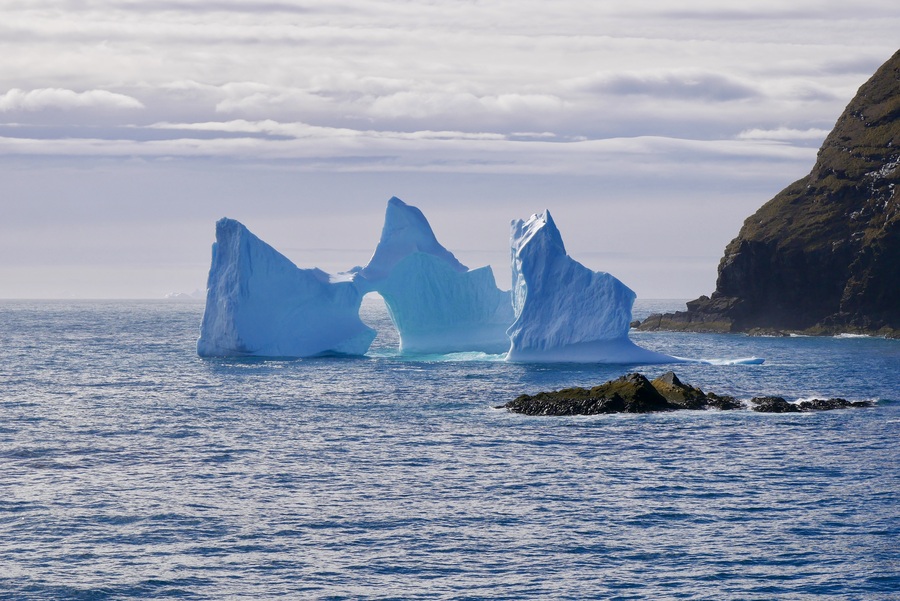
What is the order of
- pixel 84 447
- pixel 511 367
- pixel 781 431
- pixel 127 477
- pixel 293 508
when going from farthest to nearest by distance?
pixel 511 367, pixel 781 431, pixel 84 447, pixel 127 477, pixel 293 508

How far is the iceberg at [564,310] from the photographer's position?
213ft

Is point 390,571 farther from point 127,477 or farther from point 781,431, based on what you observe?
point 781,431

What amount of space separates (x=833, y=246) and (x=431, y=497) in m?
77.9

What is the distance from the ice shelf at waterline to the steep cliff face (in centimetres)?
3674

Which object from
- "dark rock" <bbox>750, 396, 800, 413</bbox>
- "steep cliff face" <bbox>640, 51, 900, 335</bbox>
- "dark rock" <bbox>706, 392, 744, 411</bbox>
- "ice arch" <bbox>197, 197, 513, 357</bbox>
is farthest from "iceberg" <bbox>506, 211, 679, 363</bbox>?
"steep cliff face" <bbox>640, 51, 900, 335</bbox>

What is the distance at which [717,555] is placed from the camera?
82.5ft

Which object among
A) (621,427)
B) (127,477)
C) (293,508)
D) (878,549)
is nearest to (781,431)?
(621,427)

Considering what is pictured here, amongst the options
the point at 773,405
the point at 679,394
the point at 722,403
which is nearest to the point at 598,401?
the point at 679,394

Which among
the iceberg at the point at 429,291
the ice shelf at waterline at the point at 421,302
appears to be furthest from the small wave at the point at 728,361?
the iceberg at the point at 429,291

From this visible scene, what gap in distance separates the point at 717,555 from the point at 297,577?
938 centimetres

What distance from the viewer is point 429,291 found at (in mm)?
74625

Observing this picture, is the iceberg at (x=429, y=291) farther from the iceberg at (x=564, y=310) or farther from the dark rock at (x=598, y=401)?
the dark rock at (x=598, y=401)

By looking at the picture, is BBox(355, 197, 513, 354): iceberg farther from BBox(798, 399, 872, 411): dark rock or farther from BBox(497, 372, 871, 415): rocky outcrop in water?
BBox(798, 399, 872, 411): dark rock

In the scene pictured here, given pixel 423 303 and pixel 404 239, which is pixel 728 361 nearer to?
pixel 423 303
